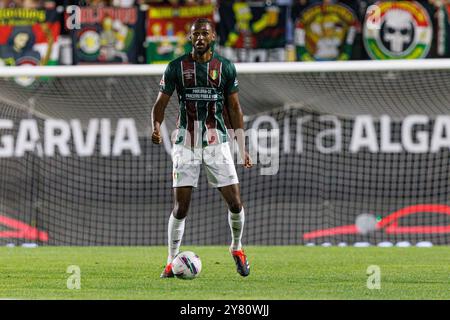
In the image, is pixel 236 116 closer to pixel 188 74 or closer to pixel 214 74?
pixel 214 74

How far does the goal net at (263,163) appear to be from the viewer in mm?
14125

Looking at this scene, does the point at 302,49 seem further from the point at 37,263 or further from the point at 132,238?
the point at 37,263

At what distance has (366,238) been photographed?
47.3 feet

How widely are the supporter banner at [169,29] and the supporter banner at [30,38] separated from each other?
54.2 inches

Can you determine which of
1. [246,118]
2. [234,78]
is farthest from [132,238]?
[234,78]

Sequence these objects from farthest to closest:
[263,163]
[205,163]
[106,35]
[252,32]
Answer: [106,35] → [252,32] → [263,163] → [205,163]

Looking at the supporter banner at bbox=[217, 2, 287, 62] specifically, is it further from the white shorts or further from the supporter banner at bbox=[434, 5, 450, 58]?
the white shorts

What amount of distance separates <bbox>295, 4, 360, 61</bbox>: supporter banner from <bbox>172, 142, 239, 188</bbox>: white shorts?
6152mm

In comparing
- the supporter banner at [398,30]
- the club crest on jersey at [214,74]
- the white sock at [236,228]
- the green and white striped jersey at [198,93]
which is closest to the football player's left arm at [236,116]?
the green and white striped jersey at [198,93]

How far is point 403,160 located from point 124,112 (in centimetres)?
407

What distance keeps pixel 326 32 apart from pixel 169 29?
233 cm

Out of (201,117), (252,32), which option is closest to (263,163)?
(252,32)

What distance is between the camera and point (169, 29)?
15.0 metres

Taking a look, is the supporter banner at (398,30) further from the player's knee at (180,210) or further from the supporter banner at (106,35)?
the player's knee at (180,210)
